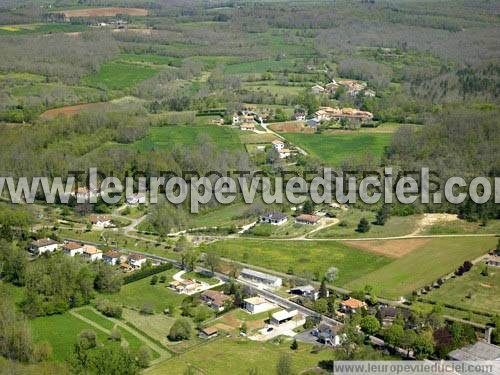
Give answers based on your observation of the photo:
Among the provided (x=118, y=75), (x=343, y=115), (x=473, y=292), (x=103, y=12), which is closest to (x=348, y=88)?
(x=343, y=115)

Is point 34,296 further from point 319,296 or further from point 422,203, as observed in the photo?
point 422,203

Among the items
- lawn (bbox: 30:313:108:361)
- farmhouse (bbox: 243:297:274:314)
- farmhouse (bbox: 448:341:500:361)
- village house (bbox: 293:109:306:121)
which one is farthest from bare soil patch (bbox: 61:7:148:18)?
farmhouse (bbox: 448:341:500:361)

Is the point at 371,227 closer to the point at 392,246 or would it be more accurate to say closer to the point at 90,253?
the point at 392,246

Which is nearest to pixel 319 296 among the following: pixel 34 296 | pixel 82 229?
pixel 34 296

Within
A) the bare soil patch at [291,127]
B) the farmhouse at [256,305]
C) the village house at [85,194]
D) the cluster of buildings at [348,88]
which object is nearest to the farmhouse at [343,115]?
the bare soil patch at [291,127]

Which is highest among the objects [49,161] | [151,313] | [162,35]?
[162,35]

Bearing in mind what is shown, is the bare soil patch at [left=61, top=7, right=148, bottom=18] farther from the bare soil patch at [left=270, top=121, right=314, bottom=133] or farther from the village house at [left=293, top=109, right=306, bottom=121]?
the bare soil patch at [left=270, top=121, right=314, bottom=133]

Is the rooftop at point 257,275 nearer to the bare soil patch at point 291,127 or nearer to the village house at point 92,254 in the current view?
the village house at point 92,254
